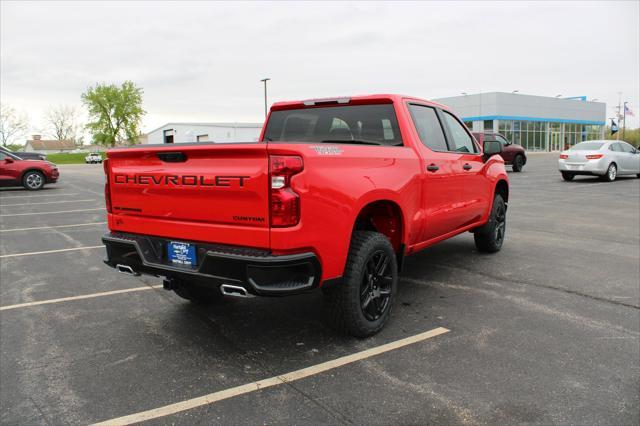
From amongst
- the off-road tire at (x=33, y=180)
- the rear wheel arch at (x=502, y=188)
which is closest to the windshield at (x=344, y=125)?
the rear wheel arch at (x=502, y=188)

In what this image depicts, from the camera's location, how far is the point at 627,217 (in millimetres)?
10180

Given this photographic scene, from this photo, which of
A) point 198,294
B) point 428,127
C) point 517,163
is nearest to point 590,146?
point 517,163

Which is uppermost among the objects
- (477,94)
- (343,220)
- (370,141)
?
(477,94)

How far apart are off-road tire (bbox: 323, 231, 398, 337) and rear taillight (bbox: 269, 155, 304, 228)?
2.37 ft

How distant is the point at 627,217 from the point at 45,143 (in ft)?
526

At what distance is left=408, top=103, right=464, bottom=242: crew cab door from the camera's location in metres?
4.73

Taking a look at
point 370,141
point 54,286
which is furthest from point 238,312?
point 54,286

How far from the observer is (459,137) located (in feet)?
19.1

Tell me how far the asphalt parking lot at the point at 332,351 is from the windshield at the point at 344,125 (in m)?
1.55

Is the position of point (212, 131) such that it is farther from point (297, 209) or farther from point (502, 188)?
point (297, 209)

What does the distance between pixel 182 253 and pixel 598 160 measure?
722 inches

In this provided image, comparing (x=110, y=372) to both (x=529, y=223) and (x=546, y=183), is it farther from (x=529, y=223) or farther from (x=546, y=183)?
(x=546, y=183)

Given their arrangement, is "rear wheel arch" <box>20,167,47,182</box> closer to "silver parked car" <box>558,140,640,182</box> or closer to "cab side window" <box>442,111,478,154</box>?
"cab side window" <box>442,111,478,154</box>

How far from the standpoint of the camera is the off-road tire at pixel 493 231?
6645mm
